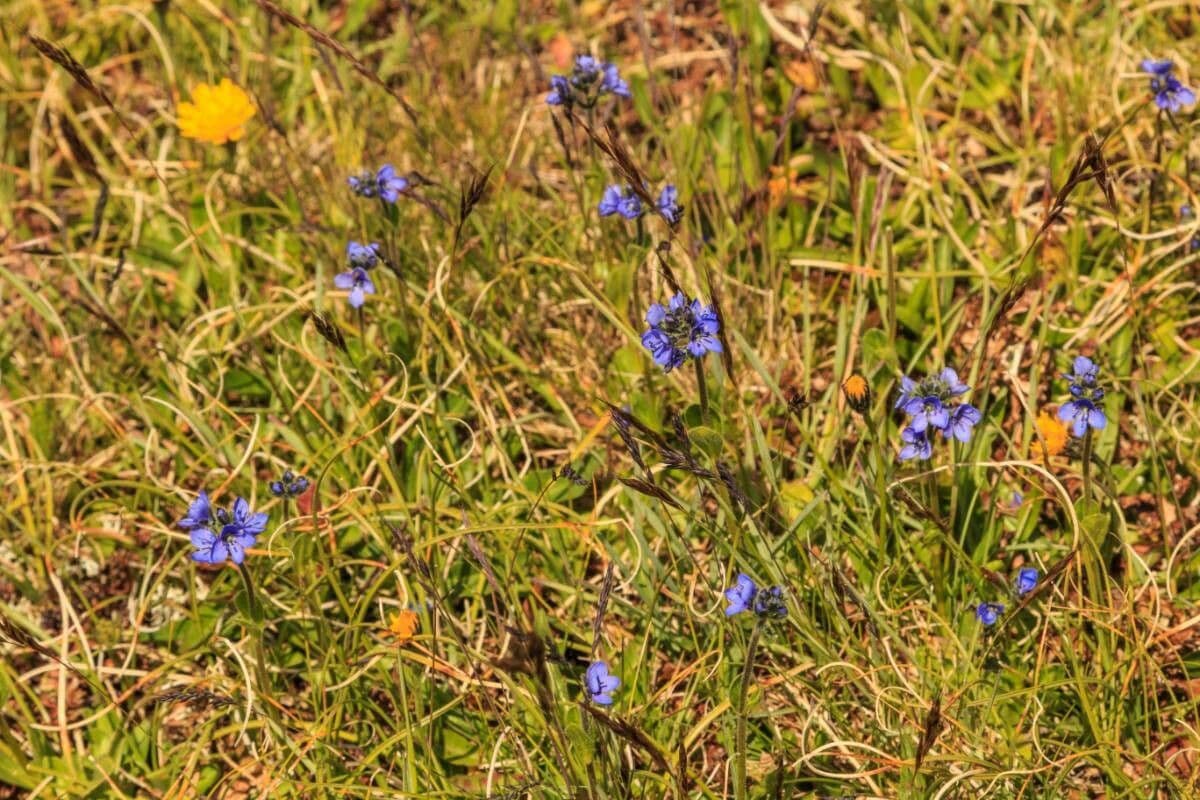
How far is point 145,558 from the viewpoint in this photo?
2729 millimetres

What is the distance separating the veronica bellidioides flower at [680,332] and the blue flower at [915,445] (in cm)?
35

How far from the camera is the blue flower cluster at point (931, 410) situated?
198 centimetres

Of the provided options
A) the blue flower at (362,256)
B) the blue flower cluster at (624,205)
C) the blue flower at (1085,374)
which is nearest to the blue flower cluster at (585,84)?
the blue flower cluster at (624,205)

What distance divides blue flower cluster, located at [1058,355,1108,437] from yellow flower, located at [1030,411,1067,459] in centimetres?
54

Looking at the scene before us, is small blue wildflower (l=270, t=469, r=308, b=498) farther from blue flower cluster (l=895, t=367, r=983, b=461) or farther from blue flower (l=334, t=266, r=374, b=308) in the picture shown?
blue flower cluster (l=895, t=367, r=983, b=461)

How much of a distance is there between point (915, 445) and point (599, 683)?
0.66 metres

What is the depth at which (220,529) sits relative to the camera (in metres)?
2.07

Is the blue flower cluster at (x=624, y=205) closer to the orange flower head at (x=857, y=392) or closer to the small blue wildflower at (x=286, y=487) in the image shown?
the orange flower head at (x=857, y=392)

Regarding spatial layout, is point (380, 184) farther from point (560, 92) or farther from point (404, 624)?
point (404, 624)

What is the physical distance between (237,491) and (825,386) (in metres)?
1.34

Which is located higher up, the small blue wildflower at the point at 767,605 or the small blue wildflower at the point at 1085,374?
the small blue wildflower at the point at 1085,374

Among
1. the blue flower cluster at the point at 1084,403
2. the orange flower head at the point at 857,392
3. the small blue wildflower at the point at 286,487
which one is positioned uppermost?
the blue flower cluster at the point at 1084,403

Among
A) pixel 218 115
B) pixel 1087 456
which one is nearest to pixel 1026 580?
pixel 1087 456

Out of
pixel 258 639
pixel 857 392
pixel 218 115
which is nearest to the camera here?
pixel 857 392
